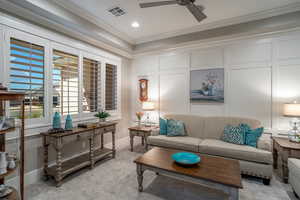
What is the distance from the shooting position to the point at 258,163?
239 cm

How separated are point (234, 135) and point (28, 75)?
149 inches

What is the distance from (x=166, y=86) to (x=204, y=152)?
2.06 m

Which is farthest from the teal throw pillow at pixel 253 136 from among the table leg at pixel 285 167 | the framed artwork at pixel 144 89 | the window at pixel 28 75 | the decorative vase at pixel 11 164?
the window at pixel 28 75

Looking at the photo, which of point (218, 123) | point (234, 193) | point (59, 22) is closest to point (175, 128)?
point (218, 123)

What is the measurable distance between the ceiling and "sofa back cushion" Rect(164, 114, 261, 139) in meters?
2.13

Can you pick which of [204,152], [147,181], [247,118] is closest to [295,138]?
[247,118]

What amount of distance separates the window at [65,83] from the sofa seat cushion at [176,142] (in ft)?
5.99

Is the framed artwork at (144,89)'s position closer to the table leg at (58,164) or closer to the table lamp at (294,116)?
the table leg at (58,164)

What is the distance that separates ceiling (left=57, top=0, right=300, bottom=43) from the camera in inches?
103

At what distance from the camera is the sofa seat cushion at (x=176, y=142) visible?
294cm

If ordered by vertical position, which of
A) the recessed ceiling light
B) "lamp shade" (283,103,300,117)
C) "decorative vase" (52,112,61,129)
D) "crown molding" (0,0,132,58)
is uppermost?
the recessed ceiling light

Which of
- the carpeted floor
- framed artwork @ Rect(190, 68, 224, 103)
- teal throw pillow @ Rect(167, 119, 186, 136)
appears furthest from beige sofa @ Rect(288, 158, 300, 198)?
teal throw pillow @ Rect(167, 119, 186, 136)

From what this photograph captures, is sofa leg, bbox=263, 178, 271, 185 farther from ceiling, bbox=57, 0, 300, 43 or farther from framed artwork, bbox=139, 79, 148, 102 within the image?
framed artwork, bbox=139, 79, 148, 102

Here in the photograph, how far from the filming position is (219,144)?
2.82 meters
